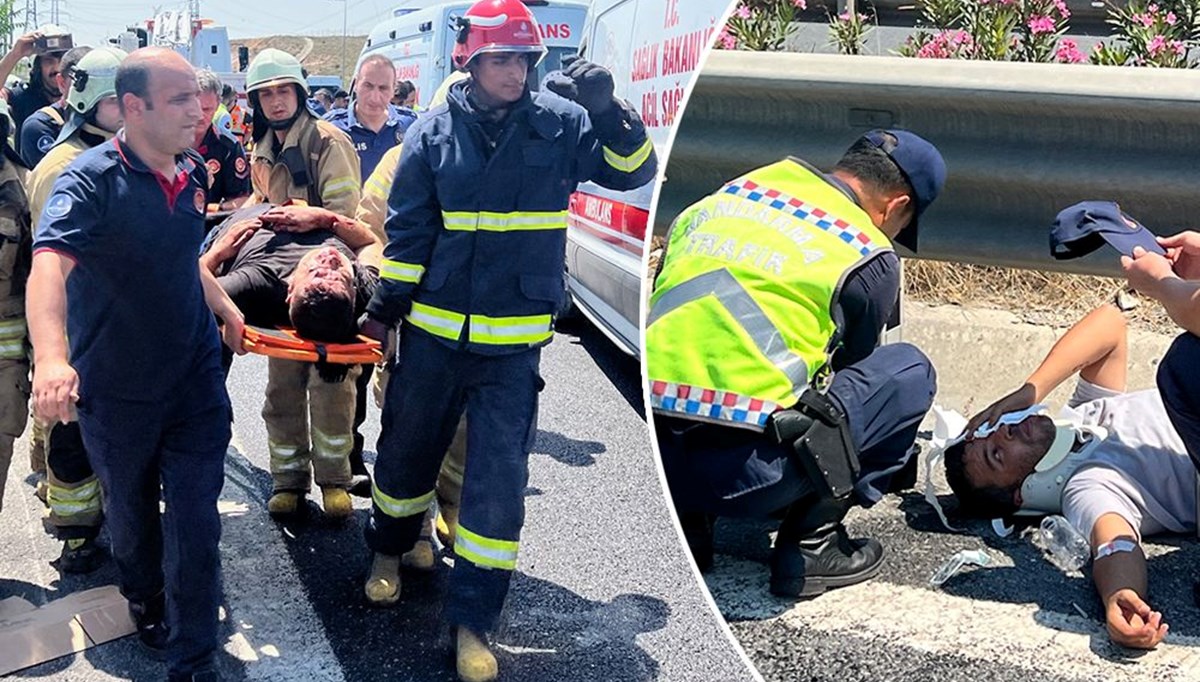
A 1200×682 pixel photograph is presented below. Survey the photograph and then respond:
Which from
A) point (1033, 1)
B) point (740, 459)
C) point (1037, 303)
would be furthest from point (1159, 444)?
point (740, 459)

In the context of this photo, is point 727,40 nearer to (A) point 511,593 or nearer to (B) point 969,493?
(B) point 969,493

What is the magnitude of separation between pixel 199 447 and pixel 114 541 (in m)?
0.39

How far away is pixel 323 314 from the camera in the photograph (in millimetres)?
3271

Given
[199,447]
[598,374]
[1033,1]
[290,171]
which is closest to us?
[1033,1]

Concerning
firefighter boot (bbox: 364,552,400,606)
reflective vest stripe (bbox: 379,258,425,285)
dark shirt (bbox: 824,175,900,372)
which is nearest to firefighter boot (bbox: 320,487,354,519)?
firefighter boot (bbox: 364,552,400,606)

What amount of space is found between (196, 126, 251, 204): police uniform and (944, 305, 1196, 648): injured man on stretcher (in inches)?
133

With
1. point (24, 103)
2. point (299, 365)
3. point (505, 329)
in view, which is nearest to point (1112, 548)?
point (505, 329)

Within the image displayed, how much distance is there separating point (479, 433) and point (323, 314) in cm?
58

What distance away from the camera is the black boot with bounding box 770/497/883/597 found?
123cm

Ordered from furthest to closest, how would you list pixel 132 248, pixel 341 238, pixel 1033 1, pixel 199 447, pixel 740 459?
pixel 341 238
pixel 199 447
pixel 132 248
pixel 1033 1
pixel 740 459

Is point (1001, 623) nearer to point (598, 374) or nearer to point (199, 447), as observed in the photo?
point (199, 447)

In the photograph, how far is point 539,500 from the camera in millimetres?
4211

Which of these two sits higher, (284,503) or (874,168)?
(874,168)

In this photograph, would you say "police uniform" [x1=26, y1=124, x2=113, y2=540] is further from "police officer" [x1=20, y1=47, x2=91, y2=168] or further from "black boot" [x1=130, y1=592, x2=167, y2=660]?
"police officer" [x1=20, y1=47, x2=91, y2=168]
